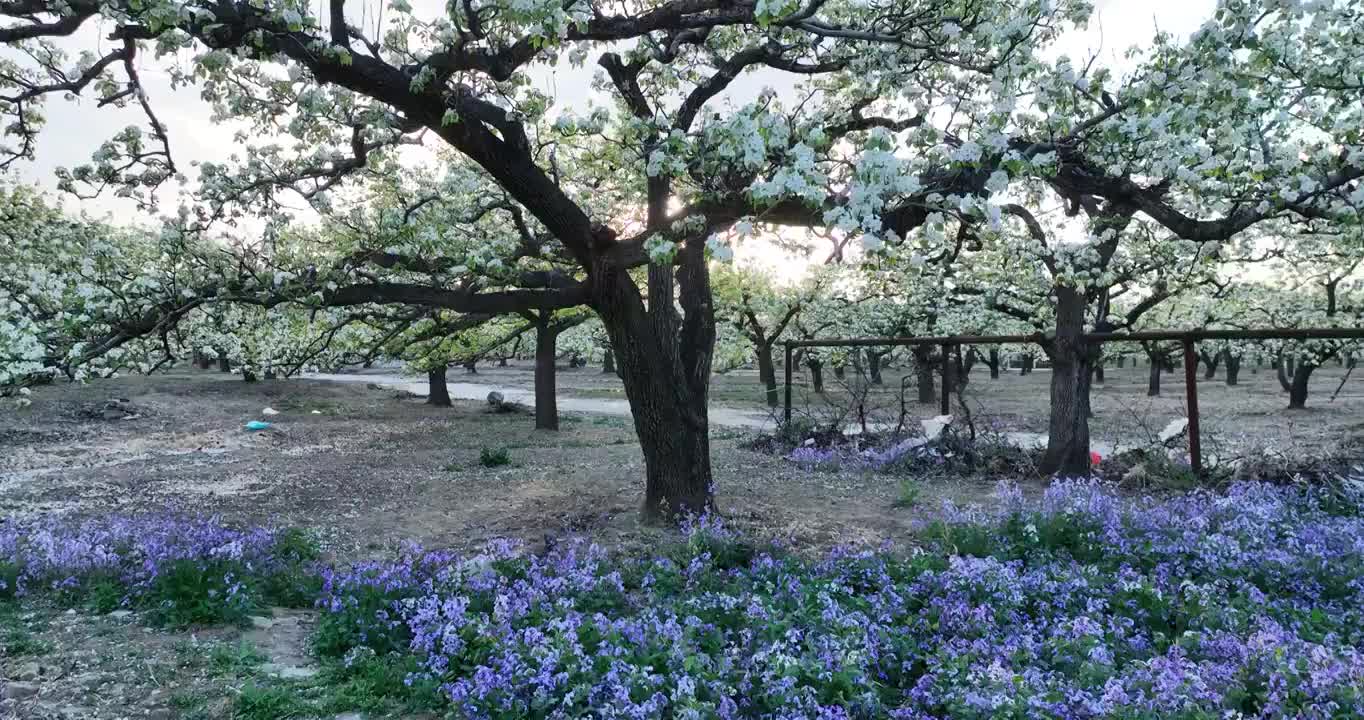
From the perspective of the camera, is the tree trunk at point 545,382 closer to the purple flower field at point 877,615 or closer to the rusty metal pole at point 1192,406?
the purple flower field at point 877,615

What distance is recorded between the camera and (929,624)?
4.97 meters

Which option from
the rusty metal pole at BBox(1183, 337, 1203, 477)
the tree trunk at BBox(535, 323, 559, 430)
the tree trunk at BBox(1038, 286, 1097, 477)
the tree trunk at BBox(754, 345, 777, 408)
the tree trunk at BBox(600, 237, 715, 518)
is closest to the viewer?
the tree trunk at BBox(600, 237, 715, 518)

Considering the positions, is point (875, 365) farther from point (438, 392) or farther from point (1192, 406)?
point (1192, 406)

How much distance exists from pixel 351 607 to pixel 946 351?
38.0ft

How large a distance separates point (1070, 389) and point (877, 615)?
8634 mm

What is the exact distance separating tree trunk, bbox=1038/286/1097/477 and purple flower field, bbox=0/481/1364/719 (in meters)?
4.17

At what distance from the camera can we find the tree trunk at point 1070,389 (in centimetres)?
1220

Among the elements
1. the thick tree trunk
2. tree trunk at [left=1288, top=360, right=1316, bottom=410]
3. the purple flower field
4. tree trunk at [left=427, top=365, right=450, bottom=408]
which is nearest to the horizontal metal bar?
the purple flower field

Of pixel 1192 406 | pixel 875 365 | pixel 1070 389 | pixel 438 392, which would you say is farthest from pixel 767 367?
pixel 1192 406

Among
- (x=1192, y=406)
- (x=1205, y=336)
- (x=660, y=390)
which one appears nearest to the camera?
(x=660, y=390)

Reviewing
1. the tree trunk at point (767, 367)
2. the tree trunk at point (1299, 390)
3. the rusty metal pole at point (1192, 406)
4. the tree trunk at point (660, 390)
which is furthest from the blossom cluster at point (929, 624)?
the tree trunk at point (1299, 390)

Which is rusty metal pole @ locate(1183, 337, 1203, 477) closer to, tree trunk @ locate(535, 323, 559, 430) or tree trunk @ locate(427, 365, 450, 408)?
tree trunk @ locate(535, 323, 559, 430)

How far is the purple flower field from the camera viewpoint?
3.80 meters

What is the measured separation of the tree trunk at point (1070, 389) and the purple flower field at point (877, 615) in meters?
4.17
